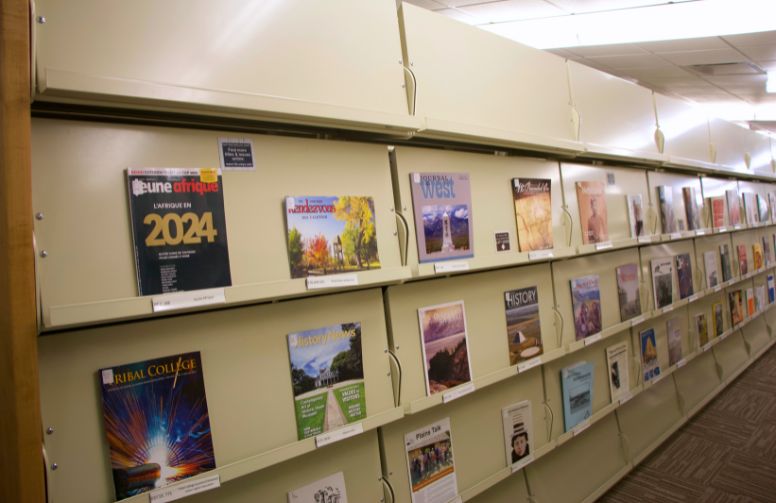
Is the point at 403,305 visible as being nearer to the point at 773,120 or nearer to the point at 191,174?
the point at 191,174

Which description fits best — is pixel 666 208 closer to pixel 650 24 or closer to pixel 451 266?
pixel 650 24

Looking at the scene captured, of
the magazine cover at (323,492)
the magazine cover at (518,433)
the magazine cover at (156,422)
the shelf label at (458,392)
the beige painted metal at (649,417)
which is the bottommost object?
the beige painted metal at (649,417)

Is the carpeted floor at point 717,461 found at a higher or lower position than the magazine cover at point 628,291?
lower

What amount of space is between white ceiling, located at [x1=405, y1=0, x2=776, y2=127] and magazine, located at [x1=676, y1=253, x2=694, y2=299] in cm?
190

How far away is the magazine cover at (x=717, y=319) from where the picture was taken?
4391 mm

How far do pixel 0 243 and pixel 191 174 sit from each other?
1.60ft

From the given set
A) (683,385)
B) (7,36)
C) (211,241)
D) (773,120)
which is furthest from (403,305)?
(773,120)

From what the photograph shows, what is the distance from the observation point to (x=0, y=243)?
0.95 meters

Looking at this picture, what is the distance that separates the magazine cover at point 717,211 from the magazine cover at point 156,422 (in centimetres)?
461

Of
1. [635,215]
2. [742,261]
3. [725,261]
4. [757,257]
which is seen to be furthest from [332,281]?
[757,257]

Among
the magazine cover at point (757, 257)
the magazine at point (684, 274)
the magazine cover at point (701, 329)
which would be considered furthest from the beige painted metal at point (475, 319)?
the magazine cover at point (757, 257)

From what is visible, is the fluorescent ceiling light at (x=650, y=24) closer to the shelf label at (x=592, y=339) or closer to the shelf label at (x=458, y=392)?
the shelf label at (x=592, y=339)

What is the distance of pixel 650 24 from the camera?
3.99 m

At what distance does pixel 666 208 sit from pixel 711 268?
3.80 ft
